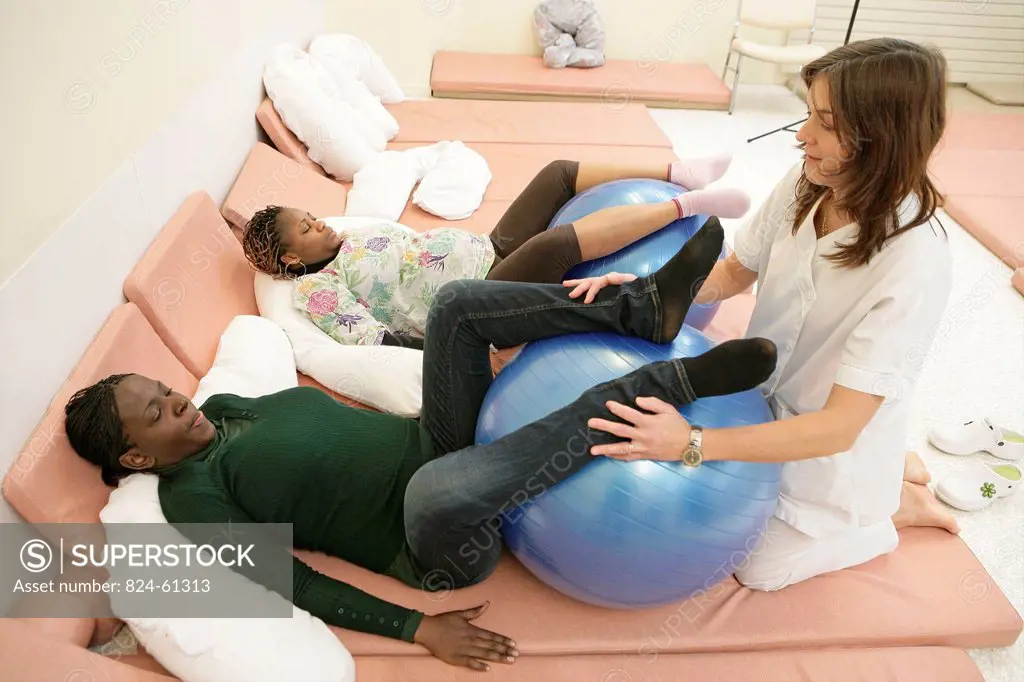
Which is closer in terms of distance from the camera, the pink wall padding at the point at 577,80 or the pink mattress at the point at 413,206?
the pink mattress at the point at 413,206

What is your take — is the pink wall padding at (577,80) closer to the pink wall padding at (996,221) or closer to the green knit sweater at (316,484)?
the pink wall padding at (996,221)

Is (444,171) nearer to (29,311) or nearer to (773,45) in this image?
(29,311)

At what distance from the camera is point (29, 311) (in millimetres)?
1427

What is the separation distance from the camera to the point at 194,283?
202 centimetres

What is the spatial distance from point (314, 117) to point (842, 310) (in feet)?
7.70

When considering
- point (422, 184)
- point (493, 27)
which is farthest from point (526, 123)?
point (493, 27)

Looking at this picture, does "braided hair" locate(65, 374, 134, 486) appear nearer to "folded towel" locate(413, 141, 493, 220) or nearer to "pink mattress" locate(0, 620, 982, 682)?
"pink mattress" locate(0, 620, 982, 682)

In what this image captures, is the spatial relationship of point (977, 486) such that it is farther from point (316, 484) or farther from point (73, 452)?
point (73, 452)

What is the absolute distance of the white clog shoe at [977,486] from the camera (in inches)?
81.4

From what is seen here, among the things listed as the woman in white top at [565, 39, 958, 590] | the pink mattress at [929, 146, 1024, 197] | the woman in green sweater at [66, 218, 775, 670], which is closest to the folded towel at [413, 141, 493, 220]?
the woman in green sweater at [66, 218, 775, 670]

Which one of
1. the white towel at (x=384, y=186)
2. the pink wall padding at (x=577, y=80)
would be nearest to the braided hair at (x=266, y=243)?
the white towel at (x=384, y=186)

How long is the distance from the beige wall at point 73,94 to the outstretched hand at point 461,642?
1106 mm

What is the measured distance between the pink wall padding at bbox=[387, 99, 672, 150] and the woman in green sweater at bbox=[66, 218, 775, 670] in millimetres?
2270

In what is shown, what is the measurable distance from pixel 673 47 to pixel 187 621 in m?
5.08
